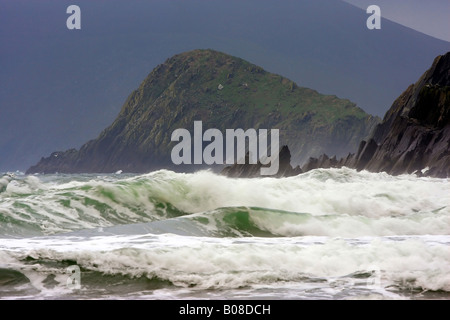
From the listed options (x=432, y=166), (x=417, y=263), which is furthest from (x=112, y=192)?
(x=432, y=166)

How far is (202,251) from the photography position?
1164cm

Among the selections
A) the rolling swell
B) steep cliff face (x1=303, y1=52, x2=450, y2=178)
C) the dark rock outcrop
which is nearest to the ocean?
the rolling swell

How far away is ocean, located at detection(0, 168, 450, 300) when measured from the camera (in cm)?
987

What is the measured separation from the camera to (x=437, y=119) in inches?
1954

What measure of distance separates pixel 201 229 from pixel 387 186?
14.4 m

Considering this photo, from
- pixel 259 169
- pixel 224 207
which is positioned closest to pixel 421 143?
pixel 259 169

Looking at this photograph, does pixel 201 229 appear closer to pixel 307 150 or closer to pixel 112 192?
pixel 112 192

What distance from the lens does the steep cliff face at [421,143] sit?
44.5 m

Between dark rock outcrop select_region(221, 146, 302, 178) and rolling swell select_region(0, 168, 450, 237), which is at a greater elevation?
dark rock outcrop select_region(221, 146, 302, 178)

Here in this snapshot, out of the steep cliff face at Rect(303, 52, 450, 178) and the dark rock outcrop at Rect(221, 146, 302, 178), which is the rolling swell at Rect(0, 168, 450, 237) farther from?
the dark rock outcrop at Rect(221, 146, 302, 178)

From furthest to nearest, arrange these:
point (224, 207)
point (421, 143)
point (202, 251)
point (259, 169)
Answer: point (259, 169) < point (421, 143) < point (224, 207) < point (202, 251)

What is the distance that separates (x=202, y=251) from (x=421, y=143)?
1534 inches

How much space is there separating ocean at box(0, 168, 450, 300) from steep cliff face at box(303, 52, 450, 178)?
2362cm

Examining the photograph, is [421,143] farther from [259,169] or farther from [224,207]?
[224,207]
